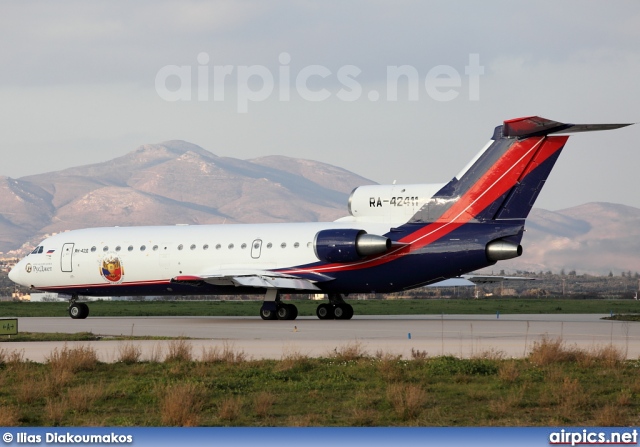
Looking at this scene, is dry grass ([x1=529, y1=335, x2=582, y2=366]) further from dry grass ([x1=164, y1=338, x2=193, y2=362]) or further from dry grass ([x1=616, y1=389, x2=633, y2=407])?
dry grass ([x1=164, y1=338, x2=193, y2=362])

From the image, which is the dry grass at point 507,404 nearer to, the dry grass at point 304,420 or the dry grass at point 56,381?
the dry grass at point 304,420

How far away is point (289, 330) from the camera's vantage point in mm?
33344

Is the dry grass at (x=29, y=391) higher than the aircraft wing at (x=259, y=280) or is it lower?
lower

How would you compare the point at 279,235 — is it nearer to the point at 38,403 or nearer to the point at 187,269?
the point at 187,269

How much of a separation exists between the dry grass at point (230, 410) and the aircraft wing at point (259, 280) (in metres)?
23.6

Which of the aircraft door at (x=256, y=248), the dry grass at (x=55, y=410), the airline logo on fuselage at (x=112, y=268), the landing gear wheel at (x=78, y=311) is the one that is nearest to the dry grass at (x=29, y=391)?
the dry grass at (x=55, y=410)

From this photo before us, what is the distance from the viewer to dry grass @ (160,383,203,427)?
14.3 m

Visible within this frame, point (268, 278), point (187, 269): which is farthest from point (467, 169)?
point (187, 269)

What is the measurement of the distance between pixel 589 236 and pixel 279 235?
6419 cm

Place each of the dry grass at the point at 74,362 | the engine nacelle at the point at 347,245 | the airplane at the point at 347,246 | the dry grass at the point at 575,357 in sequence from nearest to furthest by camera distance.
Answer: the dry grass at the point at 74,362 < the dry grass at the point at 575,357 < the airplane at the point at 347,246 < the engine nacelle at the point at 347,245

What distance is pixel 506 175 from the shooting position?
1425 inches

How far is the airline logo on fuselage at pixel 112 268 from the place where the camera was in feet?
143

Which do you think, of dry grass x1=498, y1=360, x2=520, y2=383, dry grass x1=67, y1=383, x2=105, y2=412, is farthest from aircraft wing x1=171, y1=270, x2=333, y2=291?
dry grass x1=67, y1=383, x2=105, y2=412

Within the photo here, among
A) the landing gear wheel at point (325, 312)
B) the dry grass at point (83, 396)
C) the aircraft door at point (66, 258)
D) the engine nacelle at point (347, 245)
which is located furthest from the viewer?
the aircraft door at point (66, 258)
